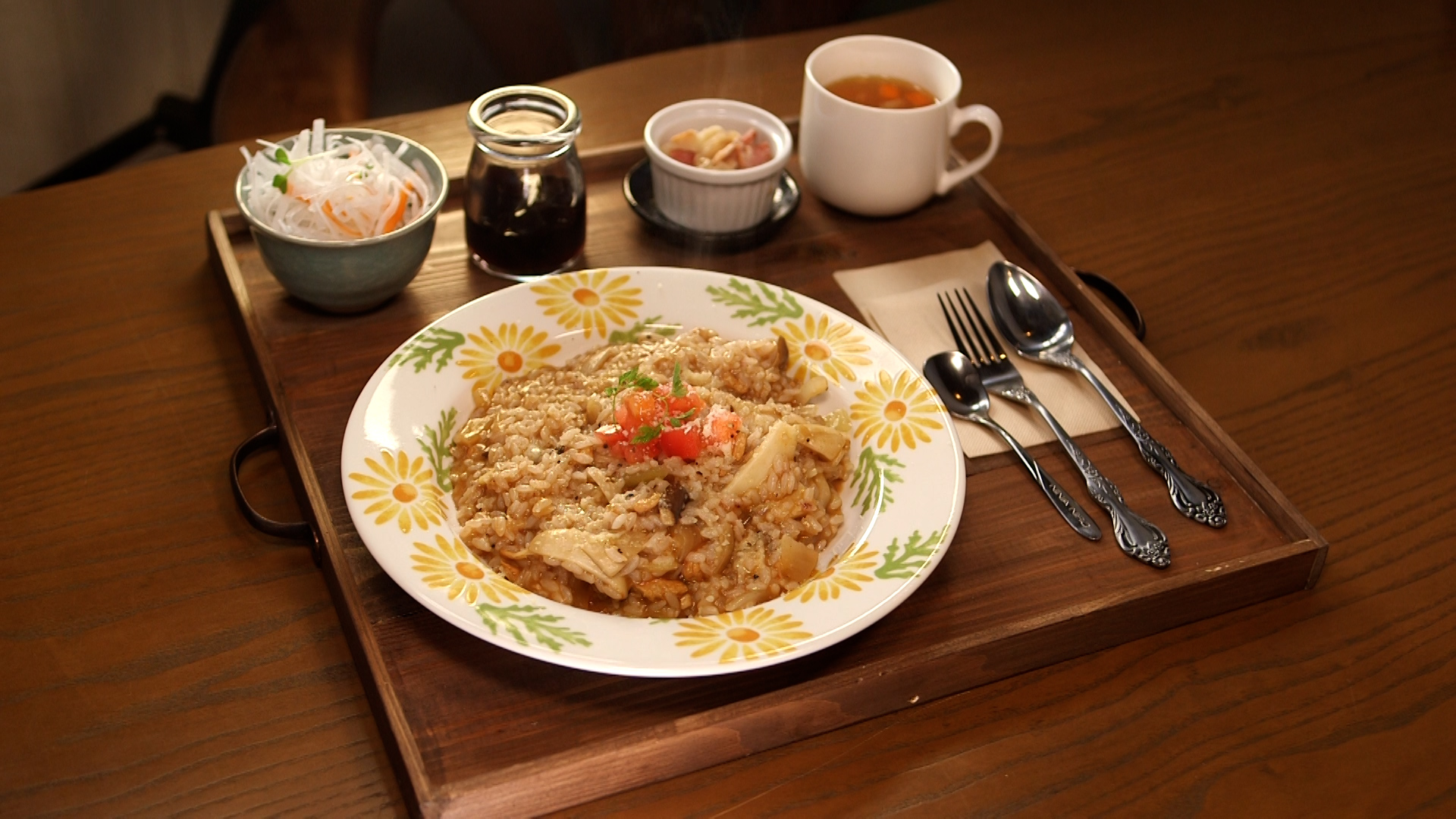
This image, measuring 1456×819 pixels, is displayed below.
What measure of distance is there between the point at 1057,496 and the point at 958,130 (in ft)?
3.09

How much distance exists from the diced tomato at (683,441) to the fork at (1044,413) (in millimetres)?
615

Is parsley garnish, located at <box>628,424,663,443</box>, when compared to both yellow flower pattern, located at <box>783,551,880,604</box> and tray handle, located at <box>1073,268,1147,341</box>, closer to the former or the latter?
yellow flower pattern, located at <box>783,551,880,604</box>

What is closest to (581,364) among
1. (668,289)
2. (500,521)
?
(668,289)

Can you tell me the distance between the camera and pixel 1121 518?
1825mm

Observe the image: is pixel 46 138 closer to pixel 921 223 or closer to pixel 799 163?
pixel 799 163

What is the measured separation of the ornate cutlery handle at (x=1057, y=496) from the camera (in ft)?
5.96

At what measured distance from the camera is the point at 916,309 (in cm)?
225


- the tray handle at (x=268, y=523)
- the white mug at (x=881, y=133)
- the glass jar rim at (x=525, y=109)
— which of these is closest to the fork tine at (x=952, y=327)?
the white mug at (x=881, y=133)

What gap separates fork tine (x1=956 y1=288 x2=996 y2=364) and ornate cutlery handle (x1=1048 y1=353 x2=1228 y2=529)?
200 mm

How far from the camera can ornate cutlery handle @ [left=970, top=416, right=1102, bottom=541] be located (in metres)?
1.82

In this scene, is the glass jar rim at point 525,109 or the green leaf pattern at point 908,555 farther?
the glass jar rim at point 525,109


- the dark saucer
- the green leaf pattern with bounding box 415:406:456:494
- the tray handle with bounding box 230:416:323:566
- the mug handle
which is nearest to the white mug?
the mug handle

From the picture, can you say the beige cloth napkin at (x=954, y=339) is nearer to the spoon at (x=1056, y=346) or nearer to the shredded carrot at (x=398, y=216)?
the spoon at (x=1056, y=346)

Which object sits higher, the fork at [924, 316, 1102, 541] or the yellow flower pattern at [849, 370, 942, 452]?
the yellow flower pattern at [849, 370, 942, 452]
